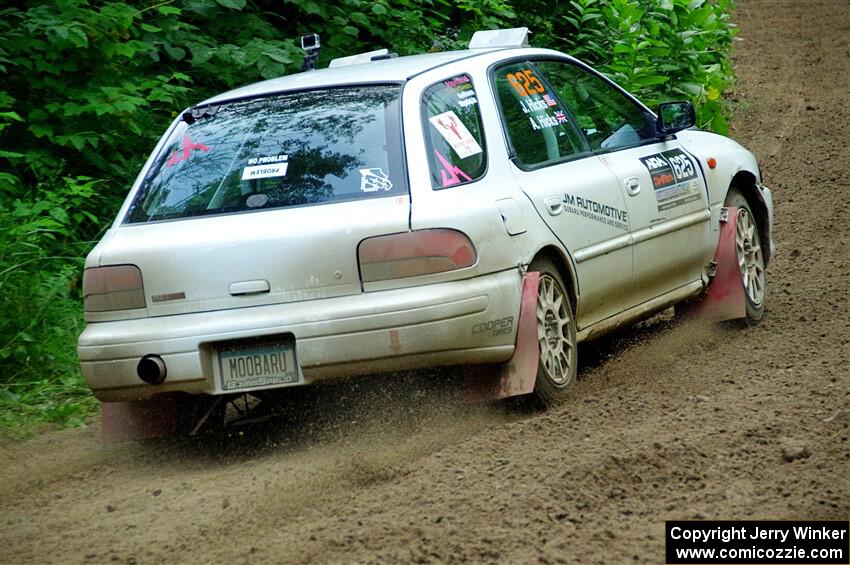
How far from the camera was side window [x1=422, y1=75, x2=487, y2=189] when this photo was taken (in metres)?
5.51

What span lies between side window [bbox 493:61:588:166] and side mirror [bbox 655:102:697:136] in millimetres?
751

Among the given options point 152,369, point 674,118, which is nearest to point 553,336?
point 152,369

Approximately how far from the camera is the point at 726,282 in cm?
746

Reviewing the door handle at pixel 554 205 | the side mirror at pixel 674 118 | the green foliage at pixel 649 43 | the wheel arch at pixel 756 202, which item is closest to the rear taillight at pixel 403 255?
the door handle at pixel 554 205

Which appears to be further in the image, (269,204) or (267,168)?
(267,168)

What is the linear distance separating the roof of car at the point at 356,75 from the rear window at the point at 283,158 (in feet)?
0.26

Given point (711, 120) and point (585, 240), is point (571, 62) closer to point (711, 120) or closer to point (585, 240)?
point (585, 240)

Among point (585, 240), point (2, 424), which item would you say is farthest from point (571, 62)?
point (2, 424)

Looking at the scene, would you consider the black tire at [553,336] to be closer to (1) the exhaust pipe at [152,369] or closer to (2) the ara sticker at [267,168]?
(2) the ara sticker at [267,168]

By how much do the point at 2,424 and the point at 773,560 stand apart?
4.11m

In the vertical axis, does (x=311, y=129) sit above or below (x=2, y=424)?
above

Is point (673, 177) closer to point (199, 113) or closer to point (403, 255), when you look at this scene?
point (403, 255)

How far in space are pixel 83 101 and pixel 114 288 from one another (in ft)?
11.5

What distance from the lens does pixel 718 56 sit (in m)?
15.1
